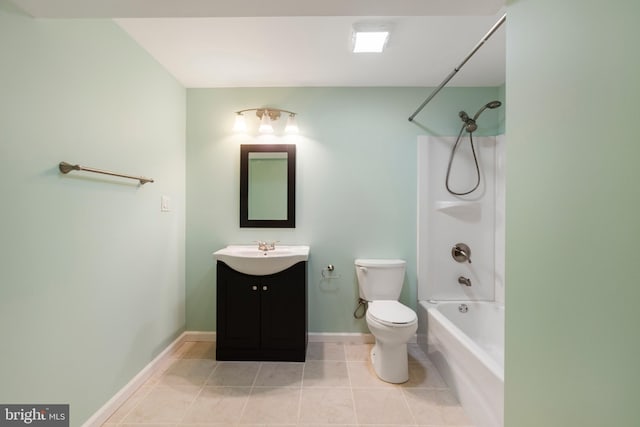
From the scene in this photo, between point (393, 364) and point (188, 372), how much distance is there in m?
1.46

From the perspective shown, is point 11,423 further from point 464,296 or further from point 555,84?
point 464,296

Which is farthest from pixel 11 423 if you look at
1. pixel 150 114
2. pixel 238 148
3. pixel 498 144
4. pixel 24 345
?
pixel 498 144

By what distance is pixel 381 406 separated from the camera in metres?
1.51

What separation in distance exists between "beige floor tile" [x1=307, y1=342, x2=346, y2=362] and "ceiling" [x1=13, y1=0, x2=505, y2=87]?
220cm

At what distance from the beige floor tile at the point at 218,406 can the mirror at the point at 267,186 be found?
48.5 inches

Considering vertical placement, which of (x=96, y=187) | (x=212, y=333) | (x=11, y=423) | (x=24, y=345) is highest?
(x=96, y=187)

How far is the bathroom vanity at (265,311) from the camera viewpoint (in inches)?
75.9

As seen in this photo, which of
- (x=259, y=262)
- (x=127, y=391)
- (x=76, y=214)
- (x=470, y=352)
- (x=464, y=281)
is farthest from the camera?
(x=464, y=281)

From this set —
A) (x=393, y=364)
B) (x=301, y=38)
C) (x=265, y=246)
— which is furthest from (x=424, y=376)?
(x=301, y=38)

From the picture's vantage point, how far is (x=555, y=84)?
69cm

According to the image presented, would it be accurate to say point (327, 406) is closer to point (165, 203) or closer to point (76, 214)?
point (76, 214)

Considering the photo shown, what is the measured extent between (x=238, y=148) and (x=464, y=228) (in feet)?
7.11

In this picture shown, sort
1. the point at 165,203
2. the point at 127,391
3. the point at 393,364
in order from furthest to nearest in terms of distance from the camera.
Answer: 1. the point at 165,203
2. the point at 393,364
3. the point at 127,391

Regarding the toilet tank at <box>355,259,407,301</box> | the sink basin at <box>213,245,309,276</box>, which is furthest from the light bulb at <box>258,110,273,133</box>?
the toilet tank at <box>355,259,407,301</box>
